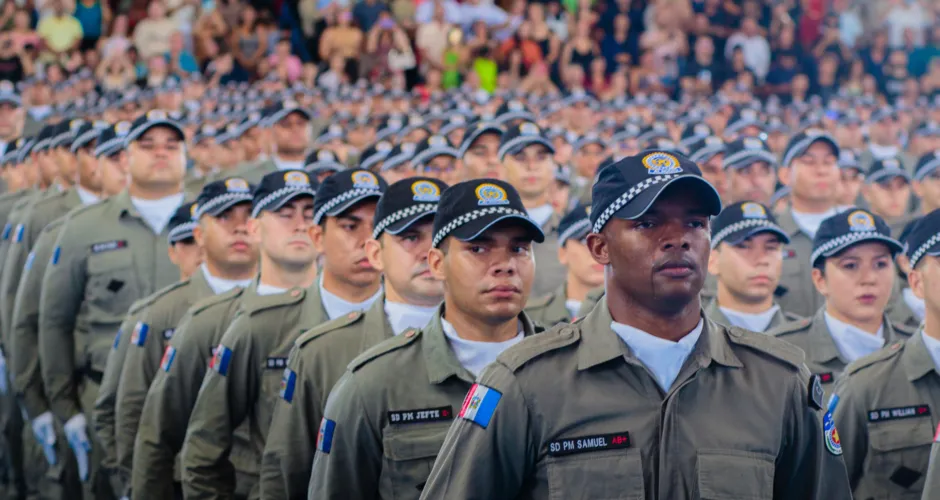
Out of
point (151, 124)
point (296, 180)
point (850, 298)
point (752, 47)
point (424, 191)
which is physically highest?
point (752, 47)

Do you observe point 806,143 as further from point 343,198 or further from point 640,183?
point 640,183

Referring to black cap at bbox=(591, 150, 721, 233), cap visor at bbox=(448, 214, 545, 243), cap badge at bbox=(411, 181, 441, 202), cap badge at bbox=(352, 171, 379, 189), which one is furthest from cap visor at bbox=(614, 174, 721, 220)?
cap badge at bbox=(352, 171, 379, 189)

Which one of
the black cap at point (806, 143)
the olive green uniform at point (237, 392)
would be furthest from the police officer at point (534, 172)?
the olive green uniform at point (237, 392)

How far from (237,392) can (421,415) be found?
1.38m

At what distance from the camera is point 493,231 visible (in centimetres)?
427

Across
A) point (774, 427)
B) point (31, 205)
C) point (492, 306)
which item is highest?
point (31, 205)

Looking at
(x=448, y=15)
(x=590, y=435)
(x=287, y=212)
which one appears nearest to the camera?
(x=590, y=435)

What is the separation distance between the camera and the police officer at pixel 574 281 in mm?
7195

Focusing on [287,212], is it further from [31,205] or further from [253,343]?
[31,205]

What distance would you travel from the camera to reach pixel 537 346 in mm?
3301

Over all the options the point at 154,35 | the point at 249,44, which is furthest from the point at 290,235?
the point at 154,35

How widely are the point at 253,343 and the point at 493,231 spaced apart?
1.54m

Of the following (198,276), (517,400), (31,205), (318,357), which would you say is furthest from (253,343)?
(31,205)

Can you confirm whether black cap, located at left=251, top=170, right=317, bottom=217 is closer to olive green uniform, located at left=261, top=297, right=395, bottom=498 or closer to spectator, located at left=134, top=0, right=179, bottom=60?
olive green uniform, located at left=261, top=297, right=395, bottom=498
